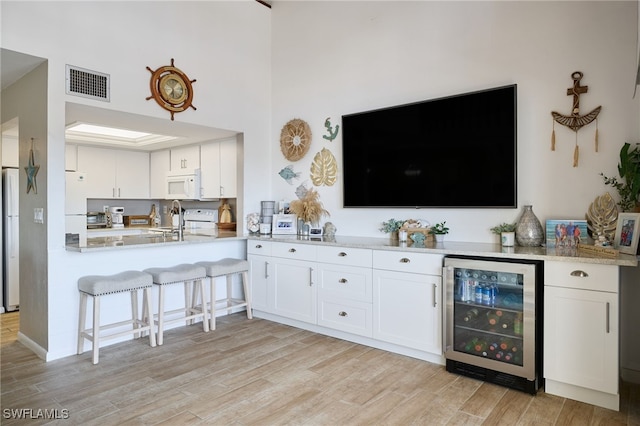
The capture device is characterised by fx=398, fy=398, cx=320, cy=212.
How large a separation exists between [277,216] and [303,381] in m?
2.05

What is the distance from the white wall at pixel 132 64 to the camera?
10.3 feet

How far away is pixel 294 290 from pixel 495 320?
187 cm

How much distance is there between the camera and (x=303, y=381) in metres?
2.73

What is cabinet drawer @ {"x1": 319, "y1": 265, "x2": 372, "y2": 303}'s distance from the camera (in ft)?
11.1

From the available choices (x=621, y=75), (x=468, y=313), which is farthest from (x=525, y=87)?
(x=468, y=313)

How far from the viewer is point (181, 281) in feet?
11.9

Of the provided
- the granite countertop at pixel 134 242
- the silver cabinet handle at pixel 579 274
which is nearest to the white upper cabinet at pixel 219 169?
the granite countertop at pixel 134 242

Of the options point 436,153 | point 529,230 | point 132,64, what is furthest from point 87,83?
point 529,230

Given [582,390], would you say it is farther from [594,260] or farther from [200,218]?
[200,218]

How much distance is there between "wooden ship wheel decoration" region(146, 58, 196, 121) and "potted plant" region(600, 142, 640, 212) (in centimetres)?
366

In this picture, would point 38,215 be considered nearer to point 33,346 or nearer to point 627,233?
point 33,346

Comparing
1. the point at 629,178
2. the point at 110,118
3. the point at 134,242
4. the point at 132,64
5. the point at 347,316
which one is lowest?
the point at 347,316

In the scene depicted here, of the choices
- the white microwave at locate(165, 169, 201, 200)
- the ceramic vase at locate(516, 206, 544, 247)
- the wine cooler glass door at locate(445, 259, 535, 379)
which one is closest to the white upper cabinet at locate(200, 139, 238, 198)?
the white microwave at locate(165, 169, 201, 200)

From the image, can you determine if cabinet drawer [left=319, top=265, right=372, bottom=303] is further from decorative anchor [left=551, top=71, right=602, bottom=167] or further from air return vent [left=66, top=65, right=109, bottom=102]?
air return vent [left=66, top=65, right=109, bottom=102]
